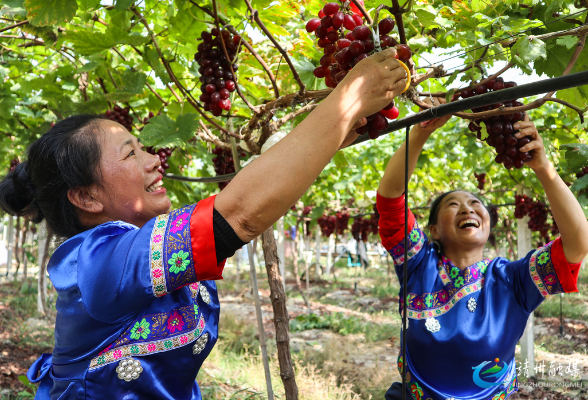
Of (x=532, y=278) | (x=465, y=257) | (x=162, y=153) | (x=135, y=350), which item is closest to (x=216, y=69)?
(x=162, y=153)

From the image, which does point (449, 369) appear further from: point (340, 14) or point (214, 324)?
point (340, 14)

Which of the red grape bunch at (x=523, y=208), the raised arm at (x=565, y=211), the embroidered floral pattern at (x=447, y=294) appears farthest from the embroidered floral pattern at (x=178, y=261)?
the red grape bunch at (x=523, y=208)

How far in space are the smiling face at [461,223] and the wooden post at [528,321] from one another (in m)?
2.70

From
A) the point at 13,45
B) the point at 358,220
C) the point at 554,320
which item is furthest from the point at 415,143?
the point at 358,220

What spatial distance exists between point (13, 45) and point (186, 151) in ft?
5.37

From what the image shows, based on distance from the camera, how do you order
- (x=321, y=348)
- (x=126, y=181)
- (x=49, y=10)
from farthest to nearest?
(x=321, y=348)
(x=49, y=10)
(x=126, y=181)

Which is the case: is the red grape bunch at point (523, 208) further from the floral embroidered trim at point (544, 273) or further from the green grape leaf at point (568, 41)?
the green grape leaf at point (568, 41)

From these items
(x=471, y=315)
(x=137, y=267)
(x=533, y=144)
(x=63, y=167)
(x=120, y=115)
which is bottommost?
(x=471, y=315)

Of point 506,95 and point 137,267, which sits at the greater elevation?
point 506,95

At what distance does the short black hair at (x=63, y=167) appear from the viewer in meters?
1.14

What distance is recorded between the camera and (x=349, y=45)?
2.94 ft

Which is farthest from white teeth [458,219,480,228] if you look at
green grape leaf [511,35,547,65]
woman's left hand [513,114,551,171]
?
green grape leaf [511,35,547,65]

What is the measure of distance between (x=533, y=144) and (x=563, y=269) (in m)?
0.72

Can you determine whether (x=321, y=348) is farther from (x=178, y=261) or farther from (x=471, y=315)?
(x=178, y=261)
